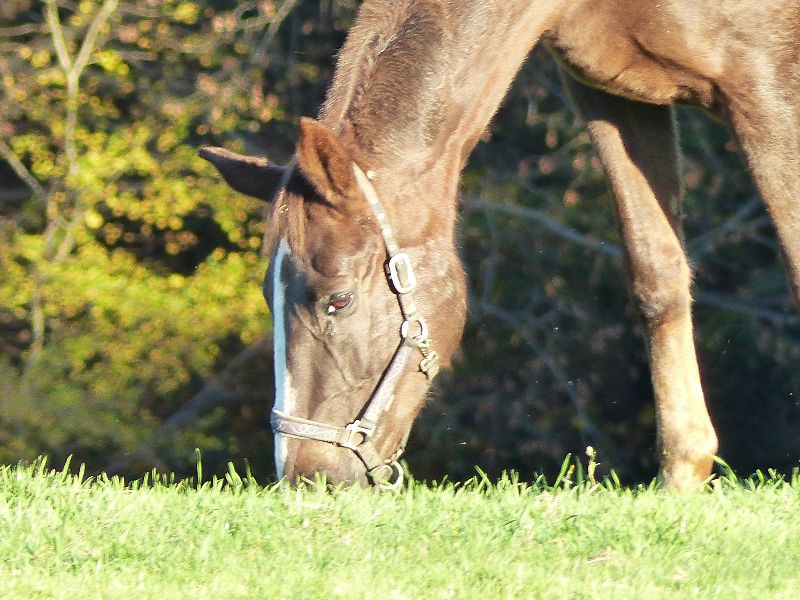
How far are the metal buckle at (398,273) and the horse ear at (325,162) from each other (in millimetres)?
234

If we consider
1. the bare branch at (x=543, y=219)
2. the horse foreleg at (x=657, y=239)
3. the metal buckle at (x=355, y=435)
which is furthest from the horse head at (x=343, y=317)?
the bare branch at (x=543, y=219)

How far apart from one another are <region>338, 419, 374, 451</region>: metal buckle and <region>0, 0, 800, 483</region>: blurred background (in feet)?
20.3

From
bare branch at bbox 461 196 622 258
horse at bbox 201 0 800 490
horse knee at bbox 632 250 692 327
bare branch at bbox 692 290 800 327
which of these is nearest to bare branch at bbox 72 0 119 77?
bare branch at bbox 461 196 622 258

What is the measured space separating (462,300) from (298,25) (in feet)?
23.6

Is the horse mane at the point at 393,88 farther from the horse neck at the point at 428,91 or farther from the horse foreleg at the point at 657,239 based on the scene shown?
the horse foreleg at the point at 657,239

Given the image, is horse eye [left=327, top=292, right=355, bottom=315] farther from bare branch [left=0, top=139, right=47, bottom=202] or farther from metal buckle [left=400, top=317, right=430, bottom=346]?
bare branch [left=0, top=139, right=47, bottom=202]

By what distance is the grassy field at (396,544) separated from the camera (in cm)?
269

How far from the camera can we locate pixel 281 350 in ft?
11.9

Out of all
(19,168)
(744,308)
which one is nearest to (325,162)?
(744,308)

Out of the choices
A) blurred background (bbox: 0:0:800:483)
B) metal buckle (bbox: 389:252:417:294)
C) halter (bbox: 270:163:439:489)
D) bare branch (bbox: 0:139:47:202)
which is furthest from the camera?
bare branch (bbox: 0:139:47:202)

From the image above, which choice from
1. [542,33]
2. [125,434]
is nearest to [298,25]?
[125,434]

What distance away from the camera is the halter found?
358cm

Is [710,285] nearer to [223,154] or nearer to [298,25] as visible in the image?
[298,25]

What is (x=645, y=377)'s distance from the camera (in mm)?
10203
